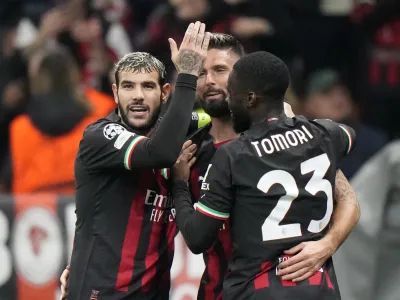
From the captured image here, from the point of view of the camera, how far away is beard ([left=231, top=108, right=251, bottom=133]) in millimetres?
5051

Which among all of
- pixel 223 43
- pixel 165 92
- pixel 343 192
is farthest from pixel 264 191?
pixel 223 43

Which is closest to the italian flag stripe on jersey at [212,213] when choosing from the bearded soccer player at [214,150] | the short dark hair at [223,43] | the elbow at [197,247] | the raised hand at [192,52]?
the elbow at [197,247]

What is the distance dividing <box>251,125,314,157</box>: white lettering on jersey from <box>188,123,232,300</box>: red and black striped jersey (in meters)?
0.52

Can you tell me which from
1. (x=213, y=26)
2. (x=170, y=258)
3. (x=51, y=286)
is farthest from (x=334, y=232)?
(x=213, y=26)

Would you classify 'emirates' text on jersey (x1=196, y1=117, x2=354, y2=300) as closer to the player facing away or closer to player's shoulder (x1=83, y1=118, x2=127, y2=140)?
the player facing away

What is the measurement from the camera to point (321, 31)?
9961 millimetres

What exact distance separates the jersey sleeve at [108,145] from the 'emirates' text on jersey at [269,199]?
46 cm

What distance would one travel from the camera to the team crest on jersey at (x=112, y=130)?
5.29 meters

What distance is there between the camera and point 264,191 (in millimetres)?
4895

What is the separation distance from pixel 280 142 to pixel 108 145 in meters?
0.89

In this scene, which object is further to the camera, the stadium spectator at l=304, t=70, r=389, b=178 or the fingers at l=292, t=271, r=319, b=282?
the stadium spectator at l=304, t=70, r=389, b=178

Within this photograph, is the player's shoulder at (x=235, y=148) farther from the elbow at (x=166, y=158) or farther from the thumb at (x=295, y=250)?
the thumb at (x=295, y=250)

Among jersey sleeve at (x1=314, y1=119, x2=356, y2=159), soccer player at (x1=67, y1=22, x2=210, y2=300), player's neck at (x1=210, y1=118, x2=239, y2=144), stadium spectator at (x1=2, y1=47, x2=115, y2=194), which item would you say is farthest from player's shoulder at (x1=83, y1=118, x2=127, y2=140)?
stadium spectator at (x1=2, y1=47, x2=115, y2=194)

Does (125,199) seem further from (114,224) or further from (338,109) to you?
(338,109)
